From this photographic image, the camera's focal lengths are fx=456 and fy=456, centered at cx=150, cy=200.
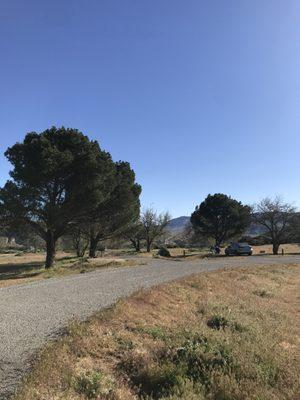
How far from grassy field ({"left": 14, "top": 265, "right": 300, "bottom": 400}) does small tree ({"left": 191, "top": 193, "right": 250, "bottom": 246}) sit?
59.5 meters

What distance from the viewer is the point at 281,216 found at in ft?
204

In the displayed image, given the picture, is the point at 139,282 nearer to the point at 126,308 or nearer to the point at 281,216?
the point at 126,308

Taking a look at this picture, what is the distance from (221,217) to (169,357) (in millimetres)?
67173

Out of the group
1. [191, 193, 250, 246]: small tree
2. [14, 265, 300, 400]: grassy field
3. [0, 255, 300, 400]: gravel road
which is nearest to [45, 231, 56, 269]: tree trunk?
[0, 255, 300, 400]: gravel road

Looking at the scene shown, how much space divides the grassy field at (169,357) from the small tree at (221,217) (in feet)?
195

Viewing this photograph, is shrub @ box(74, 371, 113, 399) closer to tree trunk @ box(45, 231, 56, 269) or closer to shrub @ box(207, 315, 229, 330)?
shrub @ box(207, 315, 229, 330)

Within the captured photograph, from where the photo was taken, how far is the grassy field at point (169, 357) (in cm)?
687

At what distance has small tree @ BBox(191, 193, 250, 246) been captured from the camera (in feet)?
242

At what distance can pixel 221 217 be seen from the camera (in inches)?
2945

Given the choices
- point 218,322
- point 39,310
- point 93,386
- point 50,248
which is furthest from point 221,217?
point 93,386

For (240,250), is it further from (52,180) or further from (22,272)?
(22,272)

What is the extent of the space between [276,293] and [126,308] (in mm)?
11297

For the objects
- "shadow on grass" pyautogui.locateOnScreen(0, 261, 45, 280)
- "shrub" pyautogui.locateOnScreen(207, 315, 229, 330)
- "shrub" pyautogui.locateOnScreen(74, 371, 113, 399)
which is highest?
"shadow on grass" pyautogui.locateOnScreen(0, 261, 45, 280)

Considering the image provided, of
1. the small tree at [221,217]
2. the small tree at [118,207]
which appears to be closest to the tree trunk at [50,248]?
the small tree at [118,207]
